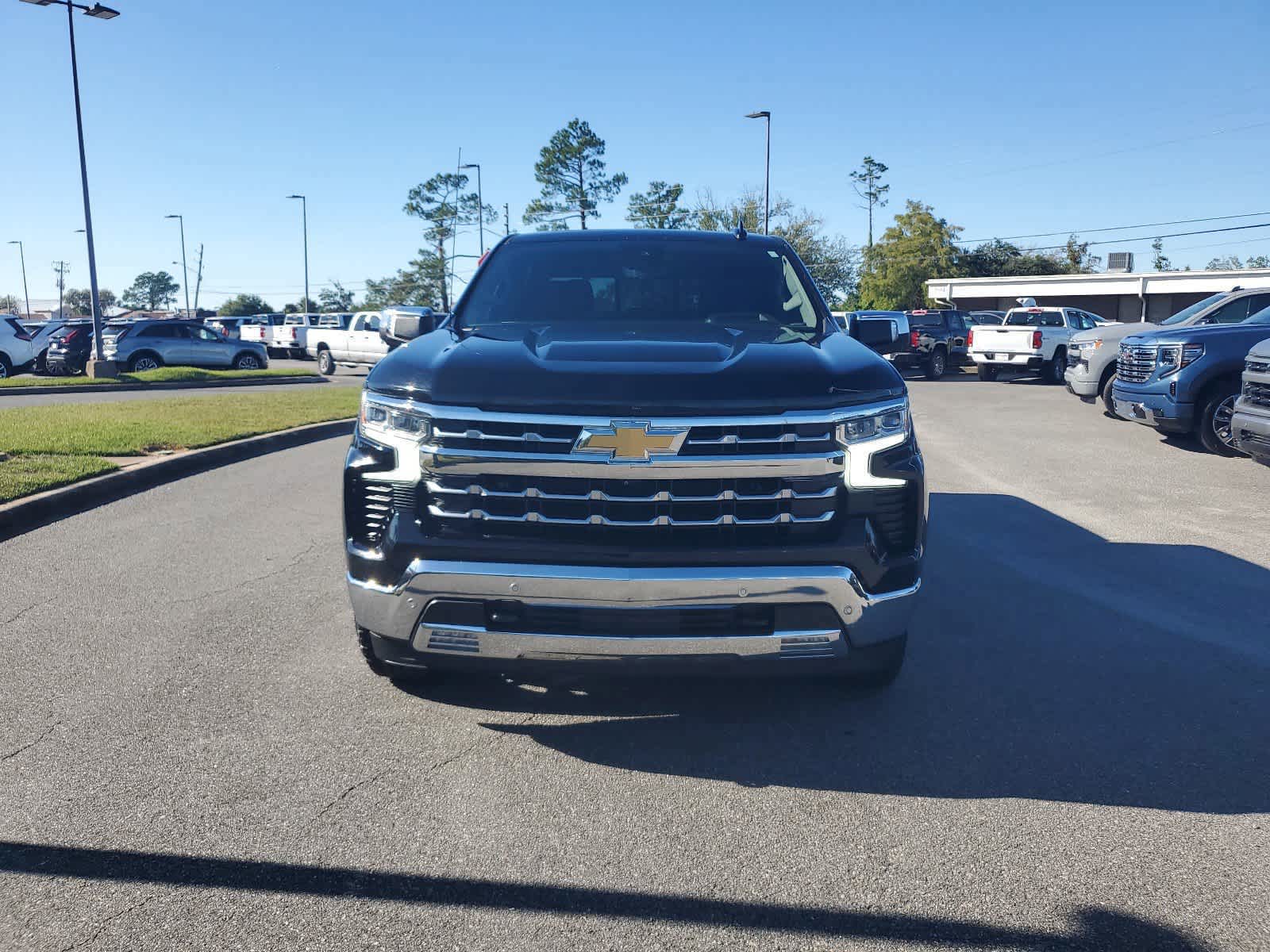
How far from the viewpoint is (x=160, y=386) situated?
81.6ft

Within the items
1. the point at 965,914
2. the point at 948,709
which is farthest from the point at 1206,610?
the point at 965,914

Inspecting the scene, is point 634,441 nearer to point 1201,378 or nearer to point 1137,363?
point 1201,378

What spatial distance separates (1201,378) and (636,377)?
1069 centimetres

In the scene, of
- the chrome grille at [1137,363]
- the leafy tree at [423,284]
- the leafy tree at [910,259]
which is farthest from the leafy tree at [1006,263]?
the chrome grille at [1137,363]

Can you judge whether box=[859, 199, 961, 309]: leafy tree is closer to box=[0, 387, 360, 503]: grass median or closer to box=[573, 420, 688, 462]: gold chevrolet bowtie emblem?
box=[0, 387, 360, 503]: grass median

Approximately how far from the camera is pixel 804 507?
3.70 m

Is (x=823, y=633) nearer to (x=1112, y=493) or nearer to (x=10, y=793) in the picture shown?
(x=10, y=793)

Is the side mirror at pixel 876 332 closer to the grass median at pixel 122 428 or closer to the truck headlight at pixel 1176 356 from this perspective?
the grass median at pixel 122 428

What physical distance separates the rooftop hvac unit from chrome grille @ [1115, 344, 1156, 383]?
206 feet

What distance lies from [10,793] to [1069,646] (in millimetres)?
4519

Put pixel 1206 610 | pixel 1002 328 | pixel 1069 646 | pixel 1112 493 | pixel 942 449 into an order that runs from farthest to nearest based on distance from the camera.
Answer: pixel 1002 328 < pixel 942 449 < pixel 1112 493 < pixel 1206 610 < pixel 1069 646

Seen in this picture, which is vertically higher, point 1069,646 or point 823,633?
point 823,633

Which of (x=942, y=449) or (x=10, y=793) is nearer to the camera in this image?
(x=10, y=793)

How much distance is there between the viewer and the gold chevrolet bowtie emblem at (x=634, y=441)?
11.9 ft
